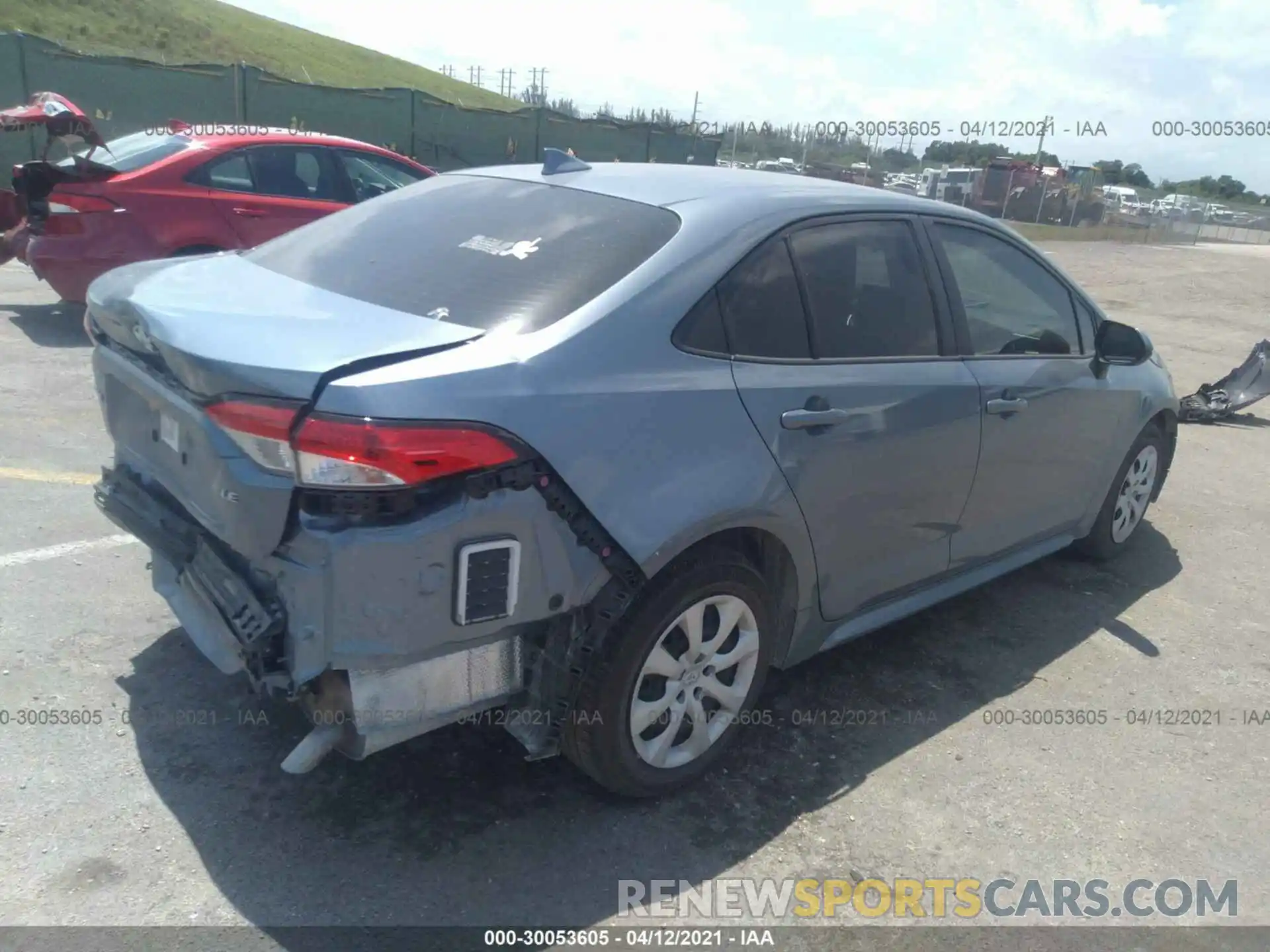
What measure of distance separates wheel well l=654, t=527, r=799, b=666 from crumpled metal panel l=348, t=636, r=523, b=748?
0.67 m

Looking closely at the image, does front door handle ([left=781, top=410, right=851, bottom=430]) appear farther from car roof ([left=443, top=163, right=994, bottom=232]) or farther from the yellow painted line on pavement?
the yellow painted line on pavement

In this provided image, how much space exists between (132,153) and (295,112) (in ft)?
29.8

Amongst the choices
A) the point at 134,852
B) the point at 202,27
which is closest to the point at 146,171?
the point at 134,852

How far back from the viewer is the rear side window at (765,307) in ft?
10.2

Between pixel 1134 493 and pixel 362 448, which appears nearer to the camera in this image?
pixel 362 448

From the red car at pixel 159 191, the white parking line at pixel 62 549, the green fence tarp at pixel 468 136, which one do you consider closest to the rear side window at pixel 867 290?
the white parking line at pixel 62 549

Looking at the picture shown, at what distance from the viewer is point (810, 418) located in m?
3.19

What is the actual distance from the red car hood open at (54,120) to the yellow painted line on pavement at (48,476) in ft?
11.5

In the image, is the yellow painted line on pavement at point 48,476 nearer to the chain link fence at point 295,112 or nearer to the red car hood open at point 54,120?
the red car hood open at point 54,120

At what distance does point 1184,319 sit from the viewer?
15977 millimetres

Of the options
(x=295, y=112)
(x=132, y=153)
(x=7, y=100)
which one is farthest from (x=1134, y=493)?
(x=295, y=112)

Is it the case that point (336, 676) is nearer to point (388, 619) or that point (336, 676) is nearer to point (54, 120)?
point (388, 619)

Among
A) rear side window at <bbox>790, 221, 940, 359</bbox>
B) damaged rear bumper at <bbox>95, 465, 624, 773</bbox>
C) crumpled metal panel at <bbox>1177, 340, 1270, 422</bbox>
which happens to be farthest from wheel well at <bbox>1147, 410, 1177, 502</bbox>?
damaged rear bumper at <bbox>95, 465, 624, 773</bbox>

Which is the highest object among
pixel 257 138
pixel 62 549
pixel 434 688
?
pixel 257 138
